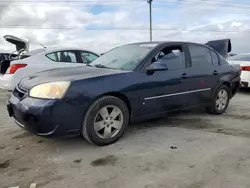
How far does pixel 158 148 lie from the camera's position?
147 inches

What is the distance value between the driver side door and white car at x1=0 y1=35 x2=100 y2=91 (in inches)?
120

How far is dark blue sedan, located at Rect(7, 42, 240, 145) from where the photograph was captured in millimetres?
3398

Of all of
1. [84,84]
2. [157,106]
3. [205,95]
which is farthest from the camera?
[205,95]

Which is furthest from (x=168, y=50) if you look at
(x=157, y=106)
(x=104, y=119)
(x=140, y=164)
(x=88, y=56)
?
(x=88, y=56)

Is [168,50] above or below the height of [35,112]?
above

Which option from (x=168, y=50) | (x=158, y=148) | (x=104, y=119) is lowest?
(x=158, y=148)

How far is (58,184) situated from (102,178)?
45 centimetres

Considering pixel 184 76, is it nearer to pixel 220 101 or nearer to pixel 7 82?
pixel 220 101

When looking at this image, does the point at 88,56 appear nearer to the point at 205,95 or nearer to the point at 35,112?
the point at 205,95

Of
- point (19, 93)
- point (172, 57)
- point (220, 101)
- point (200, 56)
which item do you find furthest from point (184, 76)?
point (19, 93)

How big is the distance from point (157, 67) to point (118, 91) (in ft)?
2.35

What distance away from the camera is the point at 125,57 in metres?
4.57

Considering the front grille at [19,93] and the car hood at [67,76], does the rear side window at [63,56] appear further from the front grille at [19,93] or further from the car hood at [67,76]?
the front grille at [19,93]

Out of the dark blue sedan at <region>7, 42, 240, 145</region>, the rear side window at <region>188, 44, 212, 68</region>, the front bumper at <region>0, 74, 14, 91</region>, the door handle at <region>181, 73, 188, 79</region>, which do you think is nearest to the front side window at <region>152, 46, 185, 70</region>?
the dark blue sedan at <region>7, 42, 240, 145</region>
